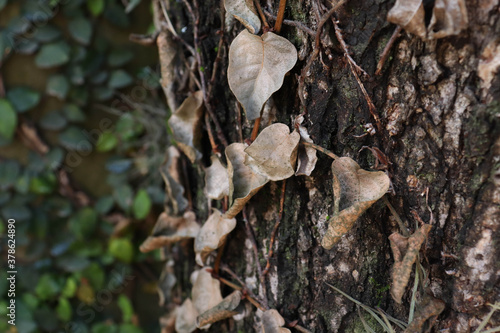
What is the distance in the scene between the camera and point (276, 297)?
2.27 feet

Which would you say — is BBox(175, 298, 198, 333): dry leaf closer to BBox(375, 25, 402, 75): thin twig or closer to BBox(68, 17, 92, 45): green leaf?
BBox(375, 25, 402, 75): thin twig

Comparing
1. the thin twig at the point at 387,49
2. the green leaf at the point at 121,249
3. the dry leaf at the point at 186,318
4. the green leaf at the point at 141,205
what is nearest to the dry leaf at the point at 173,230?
the dry leaf at the point at 186,318

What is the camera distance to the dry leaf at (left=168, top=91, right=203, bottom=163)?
0.75 m

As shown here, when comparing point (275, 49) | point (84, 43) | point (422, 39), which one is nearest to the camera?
point (422, 39)

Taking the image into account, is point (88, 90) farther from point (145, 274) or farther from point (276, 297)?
point (276, 297)

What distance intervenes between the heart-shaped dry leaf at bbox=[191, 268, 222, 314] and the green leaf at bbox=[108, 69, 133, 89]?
2.91 feet

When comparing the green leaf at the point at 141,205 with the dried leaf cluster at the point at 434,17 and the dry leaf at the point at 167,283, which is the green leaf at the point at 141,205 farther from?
the dried leaf cluster at the point at 434,17

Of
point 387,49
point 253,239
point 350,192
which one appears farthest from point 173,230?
point 387,49

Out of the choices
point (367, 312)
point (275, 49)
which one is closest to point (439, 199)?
point (367, 312)

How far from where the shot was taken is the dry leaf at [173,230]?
83cm

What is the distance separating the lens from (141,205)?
1435mm

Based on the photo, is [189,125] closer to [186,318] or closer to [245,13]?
[245,13]

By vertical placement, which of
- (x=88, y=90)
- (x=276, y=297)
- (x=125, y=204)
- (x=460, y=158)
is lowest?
(x=125, y=204)

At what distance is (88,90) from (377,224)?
1.22 meters
